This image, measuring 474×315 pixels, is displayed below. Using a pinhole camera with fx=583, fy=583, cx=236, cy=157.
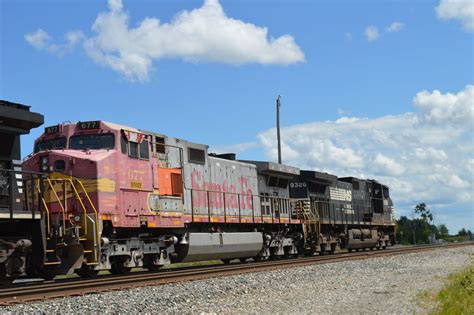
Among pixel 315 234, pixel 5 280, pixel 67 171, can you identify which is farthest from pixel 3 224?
pixel 315 234

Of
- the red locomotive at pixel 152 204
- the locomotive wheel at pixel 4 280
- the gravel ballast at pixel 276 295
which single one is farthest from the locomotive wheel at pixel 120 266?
the locomotive wheel at pixel 4 280

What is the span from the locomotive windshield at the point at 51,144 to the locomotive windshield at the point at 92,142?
0.66 feet

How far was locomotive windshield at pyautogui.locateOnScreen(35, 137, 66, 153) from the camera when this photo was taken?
1372 centimetres

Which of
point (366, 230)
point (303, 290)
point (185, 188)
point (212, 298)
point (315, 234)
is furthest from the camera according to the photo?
point (366, 230)

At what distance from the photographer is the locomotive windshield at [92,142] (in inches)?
533

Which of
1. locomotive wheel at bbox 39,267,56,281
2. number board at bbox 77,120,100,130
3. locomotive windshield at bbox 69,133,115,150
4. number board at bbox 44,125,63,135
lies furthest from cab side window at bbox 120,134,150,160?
locomotive wheel at bbox 39,267,56,281

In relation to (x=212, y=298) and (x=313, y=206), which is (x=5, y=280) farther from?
(x=313, y=206)

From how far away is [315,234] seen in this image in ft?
75.7

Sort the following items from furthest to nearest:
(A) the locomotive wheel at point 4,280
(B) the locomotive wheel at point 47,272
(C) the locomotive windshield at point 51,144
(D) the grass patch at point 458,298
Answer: (C) the locomotive windshield at point 51,144 → (B) the locomotive wheel at point 47,272 → (A) the locomotive wheel at point 4,280 → (D) the grass patch at point 458,298

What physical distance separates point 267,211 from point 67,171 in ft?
30.5

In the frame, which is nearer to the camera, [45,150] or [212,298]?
[212,298]

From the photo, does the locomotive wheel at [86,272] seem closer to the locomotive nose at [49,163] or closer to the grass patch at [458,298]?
the locomotive nose at [49,163]

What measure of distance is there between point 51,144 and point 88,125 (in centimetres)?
103

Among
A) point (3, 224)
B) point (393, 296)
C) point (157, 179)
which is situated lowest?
point (393, 296)
